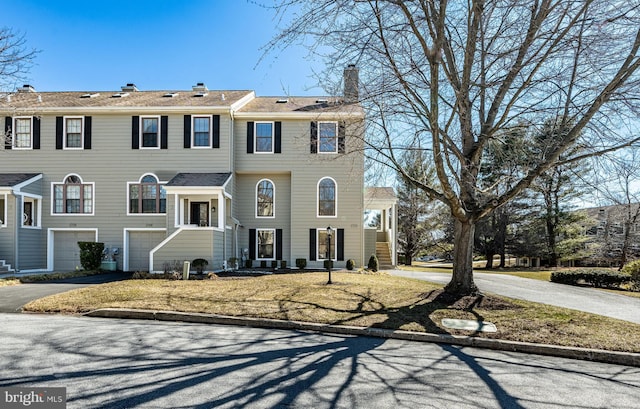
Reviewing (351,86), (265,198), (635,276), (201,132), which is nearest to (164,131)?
(201,132)

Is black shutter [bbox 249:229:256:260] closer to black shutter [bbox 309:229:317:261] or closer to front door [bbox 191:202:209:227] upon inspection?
front door [bbox 191:202:209:227]

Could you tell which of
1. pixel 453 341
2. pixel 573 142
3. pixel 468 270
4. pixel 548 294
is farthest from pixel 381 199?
pixel 453 341

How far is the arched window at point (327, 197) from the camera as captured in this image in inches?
714

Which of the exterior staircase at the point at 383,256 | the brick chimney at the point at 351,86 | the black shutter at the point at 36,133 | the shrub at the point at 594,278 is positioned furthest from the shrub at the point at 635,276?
the black shutter at the point at 36,133

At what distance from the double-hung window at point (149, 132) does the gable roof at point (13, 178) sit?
5091mm

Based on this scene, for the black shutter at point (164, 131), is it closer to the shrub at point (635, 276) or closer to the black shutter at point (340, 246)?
the black shutter at point (340, 246)

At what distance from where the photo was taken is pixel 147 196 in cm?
1731

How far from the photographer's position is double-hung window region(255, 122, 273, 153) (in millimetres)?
18188

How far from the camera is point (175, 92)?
20.2 m

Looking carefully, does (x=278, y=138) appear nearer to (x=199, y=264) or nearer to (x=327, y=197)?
(x=327, y=197)

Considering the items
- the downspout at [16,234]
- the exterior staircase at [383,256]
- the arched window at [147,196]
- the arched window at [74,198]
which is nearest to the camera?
the downspout at [16,234]

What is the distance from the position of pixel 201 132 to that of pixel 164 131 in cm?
173

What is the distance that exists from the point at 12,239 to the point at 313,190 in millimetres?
12952

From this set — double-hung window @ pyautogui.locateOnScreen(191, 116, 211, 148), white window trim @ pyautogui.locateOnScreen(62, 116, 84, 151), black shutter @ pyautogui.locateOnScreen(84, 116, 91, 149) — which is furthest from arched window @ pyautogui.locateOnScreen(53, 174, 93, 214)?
double-hung window @ pyautogui.locateOnScreen(191, 116, 211, 148)
